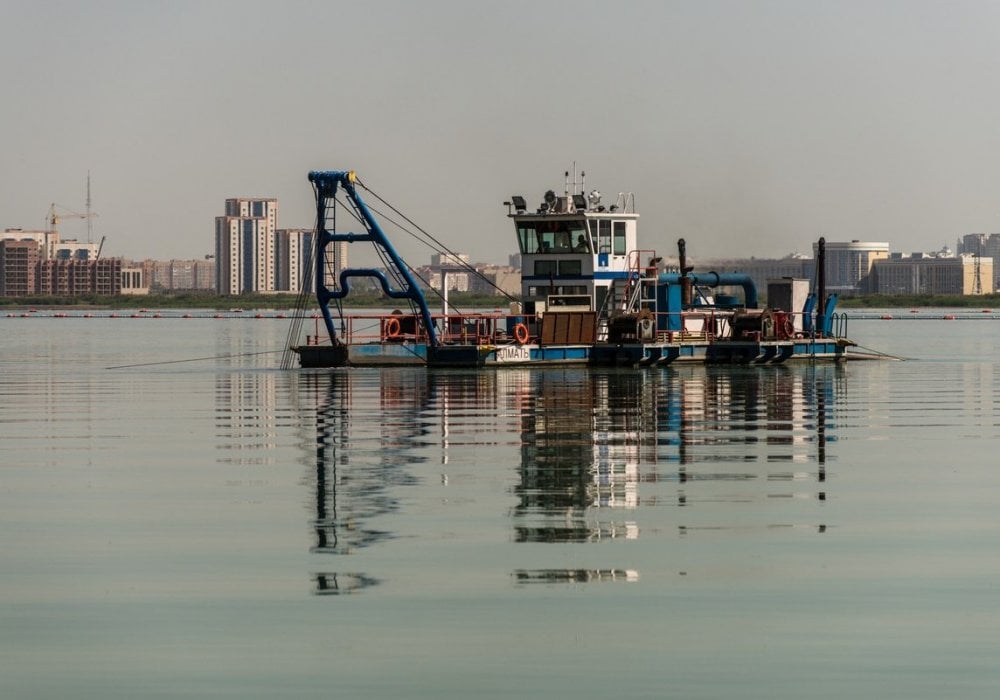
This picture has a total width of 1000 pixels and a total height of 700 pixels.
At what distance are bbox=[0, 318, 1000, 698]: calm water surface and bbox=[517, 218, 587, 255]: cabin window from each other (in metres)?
29.7

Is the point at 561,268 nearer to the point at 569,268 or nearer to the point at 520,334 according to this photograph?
the point at 569,268

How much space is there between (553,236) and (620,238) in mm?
2896

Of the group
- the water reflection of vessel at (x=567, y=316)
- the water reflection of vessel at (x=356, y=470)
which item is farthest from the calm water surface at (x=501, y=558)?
the water reflection of vessel at (x=567, y=316)

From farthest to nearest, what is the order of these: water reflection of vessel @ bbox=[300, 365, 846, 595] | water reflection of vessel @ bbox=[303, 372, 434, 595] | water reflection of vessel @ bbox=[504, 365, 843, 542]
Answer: water reflection of vessel @ bbox=[504, 365, 843, 542]
water reflection of vessel @ bbox=[300, 365, 846, 595]
water reflection of vessel @ bbox=[303, 372, 434, 595]

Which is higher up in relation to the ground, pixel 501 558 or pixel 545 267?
pixel 545 267

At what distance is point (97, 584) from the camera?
16.6 meters

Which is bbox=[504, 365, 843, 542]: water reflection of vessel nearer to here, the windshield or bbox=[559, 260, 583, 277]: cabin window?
bbox=[559, 260, 583, 277]: cabin window

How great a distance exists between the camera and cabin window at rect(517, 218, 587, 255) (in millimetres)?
66812

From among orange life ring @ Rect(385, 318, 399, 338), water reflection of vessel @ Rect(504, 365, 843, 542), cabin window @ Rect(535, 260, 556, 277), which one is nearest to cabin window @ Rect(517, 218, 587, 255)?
cabin window @ Rect(535, 260, 556, 277)

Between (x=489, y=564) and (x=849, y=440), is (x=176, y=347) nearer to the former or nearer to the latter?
(x=849, y=440)

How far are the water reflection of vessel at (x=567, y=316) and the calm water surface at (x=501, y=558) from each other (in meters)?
25.5

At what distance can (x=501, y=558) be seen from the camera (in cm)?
1777

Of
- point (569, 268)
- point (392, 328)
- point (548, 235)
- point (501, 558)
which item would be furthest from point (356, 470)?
point (548, 235)

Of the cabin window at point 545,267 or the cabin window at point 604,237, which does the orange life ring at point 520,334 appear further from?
the cabin window at point 604,237
